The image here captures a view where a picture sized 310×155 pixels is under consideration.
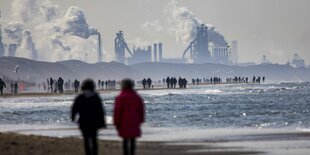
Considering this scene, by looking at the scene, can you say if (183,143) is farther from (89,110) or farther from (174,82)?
(174,82)

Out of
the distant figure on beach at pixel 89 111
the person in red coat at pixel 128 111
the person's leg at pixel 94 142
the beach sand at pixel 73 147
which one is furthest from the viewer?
the beach sand at pixel 73 147

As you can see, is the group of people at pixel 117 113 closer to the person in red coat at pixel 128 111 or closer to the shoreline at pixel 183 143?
the person in red coat at pixel 128 111

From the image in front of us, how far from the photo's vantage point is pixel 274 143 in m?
29.2

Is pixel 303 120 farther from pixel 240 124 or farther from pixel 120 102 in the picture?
pixel 120 102

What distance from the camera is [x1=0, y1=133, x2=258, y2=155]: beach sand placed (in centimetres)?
2475

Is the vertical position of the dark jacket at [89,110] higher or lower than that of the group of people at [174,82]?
lower

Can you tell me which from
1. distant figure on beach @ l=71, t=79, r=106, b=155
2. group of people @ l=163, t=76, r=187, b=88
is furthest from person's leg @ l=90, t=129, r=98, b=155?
group of people @ l=163, t=76, r=187, b=88

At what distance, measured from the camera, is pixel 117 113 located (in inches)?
778

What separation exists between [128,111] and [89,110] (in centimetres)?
100

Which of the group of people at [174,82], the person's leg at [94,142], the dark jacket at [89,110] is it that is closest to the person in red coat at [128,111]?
the dark jacket at [89,110]

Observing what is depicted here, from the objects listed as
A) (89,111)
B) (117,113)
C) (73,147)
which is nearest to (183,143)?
(73,147)

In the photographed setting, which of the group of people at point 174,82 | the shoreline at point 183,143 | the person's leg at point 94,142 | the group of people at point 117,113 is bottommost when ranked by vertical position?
the shoreline at point 183,143

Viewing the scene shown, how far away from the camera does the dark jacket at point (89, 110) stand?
796 inches

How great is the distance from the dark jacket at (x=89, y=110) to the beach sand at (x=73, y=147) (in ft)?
13.4
